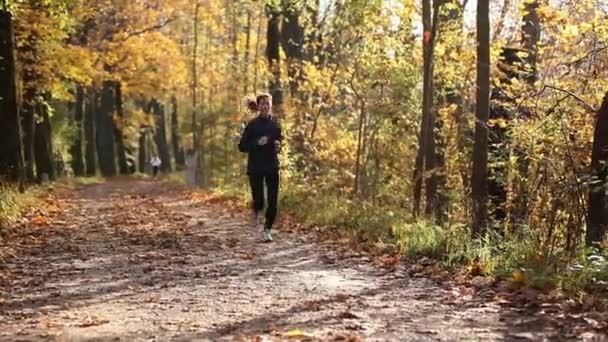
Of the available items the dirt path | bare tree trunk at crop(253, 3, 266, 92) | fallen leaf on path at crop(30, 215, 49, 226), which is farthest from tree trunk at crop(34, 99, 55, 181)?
the dirt path

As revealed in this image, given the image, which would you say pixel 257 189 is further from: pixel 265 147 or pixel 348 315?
pixel 348 315

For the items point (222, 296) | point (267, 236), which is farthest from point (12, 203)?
point (222, 296)

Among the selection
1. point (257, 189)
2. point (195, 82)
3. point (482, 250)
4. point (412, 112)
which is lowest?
point (482, 250)

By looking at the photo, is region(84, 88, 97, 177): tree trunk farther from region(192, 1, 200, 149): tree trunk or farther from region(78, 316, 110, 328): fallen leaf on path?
region(78, 316, 110, 328): fallen leaf on path

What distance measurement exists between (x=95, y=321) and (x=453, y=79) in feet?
38.7

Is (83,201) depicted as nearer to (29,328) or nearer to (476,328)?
(29,328)

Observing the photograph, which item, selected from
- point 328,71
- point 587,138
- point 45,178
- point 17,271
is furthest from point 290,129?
point 17,271

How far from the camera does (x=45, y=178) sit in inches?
1046

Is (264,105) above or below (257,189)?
above

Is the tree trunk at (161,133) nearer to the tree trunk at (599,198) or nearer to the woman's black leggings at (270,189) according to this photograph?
the woman's black leggings at (270,189)

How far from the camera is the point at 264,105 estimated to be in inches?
436

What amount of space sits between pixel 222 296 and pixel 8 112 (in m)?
13.0

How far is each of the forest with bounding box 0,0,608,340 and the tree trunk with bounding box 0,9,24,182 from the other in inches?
1.3

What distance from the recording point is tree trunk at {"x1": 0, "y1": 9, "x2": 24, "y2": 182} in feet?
58.9
